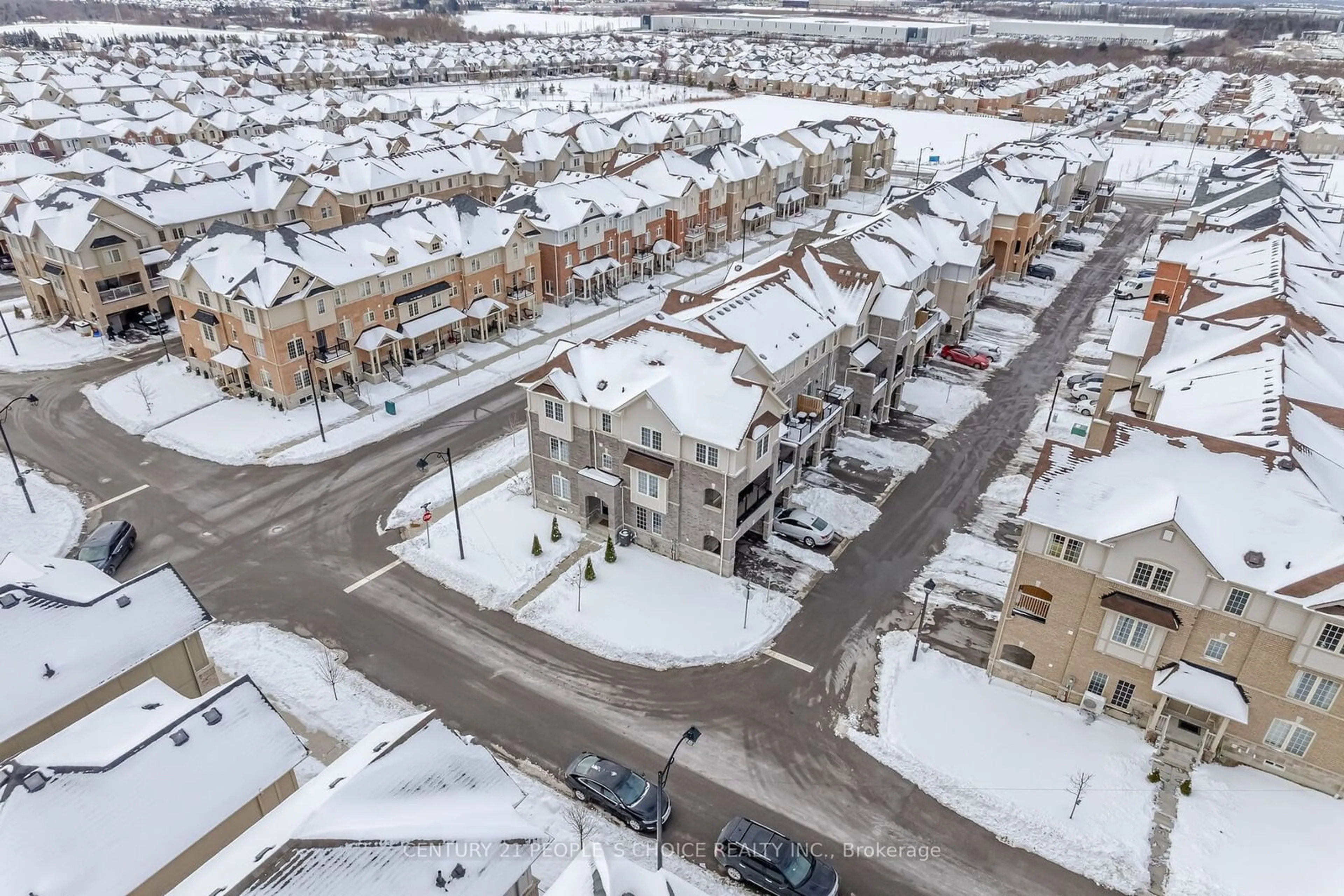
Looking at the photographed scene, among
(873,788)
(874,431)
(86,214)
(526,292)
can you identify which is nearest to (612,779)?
(873,788)

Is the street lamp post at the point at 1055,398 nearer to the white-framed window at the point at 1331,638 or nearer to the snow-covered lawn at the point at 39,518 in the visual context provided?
the white-framed window at the point at 1331,638

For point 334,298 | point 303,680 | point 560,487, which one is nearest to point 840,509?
point 560,487

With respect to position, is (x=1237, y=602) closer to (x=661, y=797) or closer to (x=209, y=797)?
(x=661, y=797)

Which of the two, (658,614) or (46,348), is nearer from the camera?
(658,614)

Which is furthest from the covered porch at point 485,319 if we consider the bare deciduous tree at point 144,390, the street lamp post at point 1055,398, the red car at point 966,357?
the street lamp post at point 1055,398

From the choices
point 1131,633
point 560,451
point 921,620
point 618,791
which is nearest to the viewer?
point 618,791

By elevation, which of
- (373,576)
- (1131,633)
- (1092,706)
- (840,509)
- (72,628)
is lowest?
(373,576)

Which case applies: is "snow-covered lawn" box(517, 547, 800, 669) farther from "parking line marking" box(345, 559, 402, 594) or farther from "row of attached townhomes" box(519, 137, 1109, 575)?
"parking line marking" box(345, 559, 402, 594)

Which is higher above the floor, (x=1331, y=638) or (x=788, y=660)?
(x=1331, y=638)
